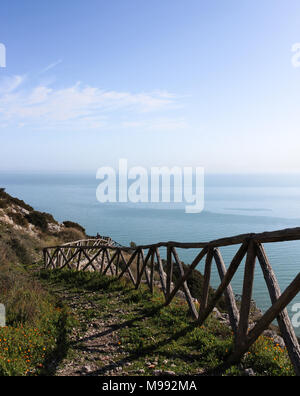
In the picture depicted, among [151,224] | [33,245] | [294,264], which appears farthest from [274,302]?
[151,224]

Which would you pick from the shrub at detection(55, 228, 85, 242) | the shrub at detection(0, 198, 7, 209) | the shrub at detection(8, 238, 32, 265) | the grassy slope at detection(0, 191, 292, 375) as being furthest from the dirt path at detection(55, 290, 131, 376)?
the shrub at detection(55, 228, 85, 242)

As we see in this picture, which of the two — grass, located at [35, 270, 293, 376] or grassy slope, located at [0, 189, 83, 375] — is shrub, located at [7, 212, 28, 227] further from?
grass, located at [35, 270, 293, 376]

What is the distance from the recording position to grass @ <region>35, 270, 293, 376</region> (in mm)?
4227

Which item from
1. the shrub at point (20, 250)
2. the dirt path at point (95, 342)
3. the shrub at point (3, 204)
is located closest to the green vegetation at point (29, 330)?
Result: the dirt path at point (95, 342)

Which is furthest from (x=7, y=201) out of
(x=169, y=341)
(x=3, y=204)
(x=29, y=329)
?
(x=169, y=341)

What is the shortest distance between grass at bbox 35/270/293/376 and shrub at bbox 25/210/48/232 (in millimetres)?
20863

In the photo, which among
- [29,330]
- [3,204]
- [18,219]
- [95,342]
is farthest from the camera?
[3,204]

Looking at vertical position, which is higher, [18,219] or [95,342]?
[18,219]

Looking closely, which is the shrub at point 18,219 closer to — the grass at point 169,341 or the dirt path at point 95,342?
the grass at point 169,341

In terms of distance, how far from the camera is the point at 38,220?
28.2m

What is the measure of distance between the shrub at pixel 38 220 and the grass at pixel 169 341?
68.4 feet

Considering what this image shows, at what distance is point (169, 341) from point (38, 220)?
2547cm

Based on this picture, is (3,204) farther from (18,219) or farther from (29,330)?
(29,330)
